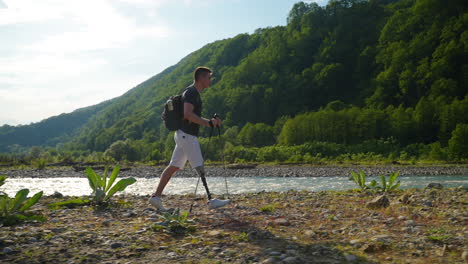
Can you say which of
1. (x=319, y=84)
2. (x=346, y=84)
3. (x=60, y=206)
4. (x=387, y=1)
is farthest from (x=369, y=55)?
(x=60, y=206)

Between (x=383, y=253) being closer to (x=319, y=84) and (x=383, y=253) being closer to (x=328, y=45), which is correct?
(x=319, y=84)

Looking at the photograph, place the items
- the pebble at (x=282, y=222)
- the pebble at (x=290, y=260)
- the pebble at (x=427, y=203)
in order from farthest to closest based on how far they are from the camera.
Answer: the pebble at (x=427, y=203) → the pebble at (x=282, y=222) → the pebble at (x=290, y=260)

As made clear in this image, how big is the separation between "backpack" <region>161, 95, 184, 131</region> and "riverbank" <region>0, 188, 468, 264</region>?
1.79 metres

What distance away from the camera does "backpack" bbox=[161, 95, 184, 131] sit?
251 inches

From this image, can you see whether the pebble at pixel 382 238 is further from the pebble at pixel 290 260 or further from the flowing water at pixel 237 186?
the flowing water at pixel 237 186

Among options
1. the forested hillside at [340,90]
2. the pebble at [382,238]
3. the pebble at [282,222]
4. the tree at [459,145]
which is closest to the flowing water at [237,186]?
the pebble at [282,222]

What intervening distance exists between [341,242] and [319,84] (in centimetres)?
12374

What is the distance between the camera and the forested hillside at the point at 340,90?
74.0 m

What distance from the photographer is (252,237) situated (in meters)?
4.85

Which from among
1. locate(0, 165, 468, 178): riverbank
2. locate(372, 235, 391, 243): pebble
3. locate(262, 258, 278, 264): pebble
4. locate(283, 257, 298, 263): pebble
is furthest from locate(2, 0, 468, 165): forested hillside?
locate(262, 258, 278, 264): pebble

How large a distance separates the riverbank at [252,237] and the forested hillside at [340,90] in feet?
186

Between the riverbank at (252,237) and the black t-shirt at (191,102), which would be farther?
the black t-shirt at (191,102)

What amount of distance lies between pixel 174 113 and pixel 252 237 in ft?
9.25

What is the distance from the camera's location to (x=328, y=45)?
430ft
